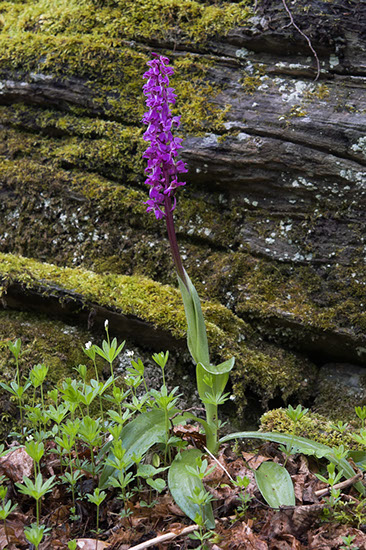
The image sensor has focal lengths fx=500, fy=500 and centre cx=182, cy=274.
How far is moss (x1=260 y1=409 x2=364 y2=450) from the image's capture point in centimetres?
245

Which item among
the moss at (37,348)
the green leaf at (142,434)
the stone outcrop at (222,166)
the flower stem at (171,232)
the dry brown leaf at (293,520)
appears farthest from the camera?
the stone outcrop at (222,166)

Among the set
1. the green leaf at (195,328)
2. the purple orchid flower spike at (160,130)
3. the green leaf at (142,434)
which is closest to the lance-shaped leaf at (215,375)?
the green leaf at (195,328)

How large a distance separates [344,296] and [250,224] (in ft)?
2.67

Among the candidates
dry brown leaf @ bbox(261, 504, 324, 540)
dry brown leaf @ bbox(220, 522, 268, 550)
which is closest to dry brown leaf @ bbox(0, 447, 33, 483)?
dry brown leaf @ bbox(220, 522, 268, 550)

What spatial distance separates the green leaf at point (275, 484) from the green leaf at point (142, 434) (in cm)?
45

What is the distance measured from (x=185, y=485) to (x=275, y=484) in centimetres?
38

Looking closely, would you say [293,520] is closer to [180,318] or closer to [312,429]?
[312,429]

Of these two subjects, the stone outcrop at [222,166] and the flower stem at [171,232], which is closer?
the flower stem at [171,232]

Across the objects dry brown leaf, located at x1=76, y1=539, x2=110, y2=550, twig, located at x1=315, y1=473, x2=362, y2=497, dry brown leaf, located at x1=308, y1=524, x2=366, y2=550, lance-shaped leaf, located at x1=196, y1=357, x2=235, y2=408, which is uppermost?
lance-shaped leaf, located at x1=196, y1=357, x2=235, y2=408

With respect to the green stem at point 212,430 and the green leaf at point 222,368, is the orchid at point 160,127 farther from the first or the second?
the green stem at point 212,430

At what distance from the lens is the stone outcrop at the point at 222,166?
3.29 m

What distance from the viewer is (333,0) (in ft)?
11.6

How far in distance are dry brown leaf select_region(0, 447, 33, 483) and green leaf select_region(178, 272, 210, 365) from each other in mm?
892

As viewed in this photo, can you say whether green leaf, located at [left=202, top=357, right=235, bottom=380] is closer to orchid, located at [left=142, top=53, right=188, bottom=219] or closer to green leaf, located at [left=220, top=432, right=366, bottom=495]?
green leaf, located at [left=220, top=432, right=366, bottom=495]
